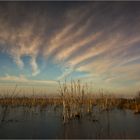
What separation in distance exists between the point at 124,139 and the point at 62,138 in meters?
2.76

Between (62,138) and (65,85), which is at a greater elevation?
(65,85)

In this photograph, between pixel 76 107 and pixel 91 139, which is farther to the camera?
pixel 76 107

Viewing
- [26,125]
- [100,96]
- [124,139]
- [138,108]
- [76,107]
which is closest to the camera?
[124,139]

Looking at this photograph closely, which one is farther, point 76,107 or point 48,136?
point 76,107

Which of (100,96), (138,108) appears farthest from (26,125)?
(100,96)

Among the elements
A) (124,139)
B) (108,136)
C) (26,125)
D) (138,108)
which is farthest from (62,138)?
(138,108)

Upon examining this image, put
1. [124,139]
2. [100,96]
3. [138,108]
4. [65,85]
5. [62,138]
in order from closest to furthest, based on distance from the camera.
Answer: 1. [124,139]
2. [62,138]
3. [65,85]
4. [138,108]
5. [100,96]

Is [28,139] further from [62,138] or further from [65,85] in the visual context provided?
[65,85]

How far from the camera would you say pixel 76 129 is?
40.2ft

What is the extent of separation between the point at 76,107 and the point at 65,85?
96.6 inches

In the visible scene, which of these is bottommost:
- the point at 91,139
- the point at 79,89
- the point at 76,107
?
the point at 91,139

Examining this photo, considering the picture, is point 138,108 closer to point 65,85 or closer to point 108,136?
point 65,85

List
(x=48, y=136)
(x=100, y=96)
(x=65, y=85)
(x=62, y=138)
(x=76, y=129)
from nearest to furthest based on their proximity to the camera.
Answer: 1. (x=62, y=138)
2. (x=48, y=136)
3. (x=76, y=129)
4. (x=65, y=85)
5. (x=100, y=96)

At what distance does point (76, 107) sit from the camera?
16594 mm
